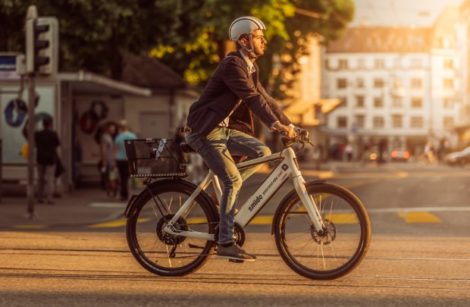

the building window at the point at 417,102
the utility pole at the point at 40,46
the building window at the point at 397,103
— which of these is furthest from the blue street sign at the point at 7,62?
the building window at the point at 417,102

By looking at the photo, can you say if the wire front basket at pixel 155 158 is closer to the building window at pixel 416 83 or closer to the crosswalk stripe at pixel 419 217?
the crosswalk stripe at pixel 419 217

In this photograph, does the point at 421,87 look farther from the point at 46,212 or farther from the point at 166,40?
the point at 46,212

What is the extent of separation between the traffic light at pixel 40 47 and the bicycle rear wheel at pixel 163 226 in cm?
679

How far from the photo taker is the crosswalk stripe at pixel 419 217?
553 inches

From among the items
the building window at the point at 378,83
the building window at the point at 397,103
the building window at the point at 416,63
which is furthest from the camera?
the building window at the point at 378,83

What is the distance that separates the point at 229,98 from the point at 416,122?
122099mm

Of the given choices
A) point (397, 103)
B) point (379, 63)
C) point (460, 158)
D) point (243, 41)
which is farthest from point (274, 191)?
point (379, 63)

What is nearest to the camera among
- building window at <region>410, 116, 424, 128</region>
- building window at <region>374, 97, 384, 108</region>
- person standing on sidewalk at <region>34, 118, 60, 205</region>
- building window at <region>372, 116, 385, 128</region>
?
person standing on sidewalk at <region>34, 118, 60, 205</region>

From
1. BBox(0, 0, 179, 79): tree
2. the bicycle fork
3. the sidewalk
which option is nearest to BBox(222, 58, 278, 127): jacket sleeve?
the bicycle fork

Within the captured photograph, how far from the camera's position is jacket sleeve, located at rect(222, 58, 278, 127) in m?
6.82

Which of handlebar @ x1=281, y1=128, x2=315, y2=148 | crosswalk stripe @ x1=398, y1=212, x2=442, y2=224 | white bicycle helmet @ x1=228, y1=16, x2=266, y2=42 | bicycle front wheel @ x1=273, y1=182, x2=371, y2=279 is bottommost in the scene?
crosswalk stripe @ x1=398, y1=212, x2=442, y2=224

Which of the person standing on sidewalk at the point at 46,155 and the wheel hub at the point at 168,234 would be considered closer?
the wheel hub at the point at 168,234

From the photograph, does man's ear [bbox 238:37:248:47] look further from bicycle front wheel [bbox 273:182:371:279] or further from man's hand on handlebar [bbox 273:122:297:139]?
bicycle front wheel [bbox 273:182:371:279]

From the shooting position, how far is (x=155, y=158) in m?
7.14
